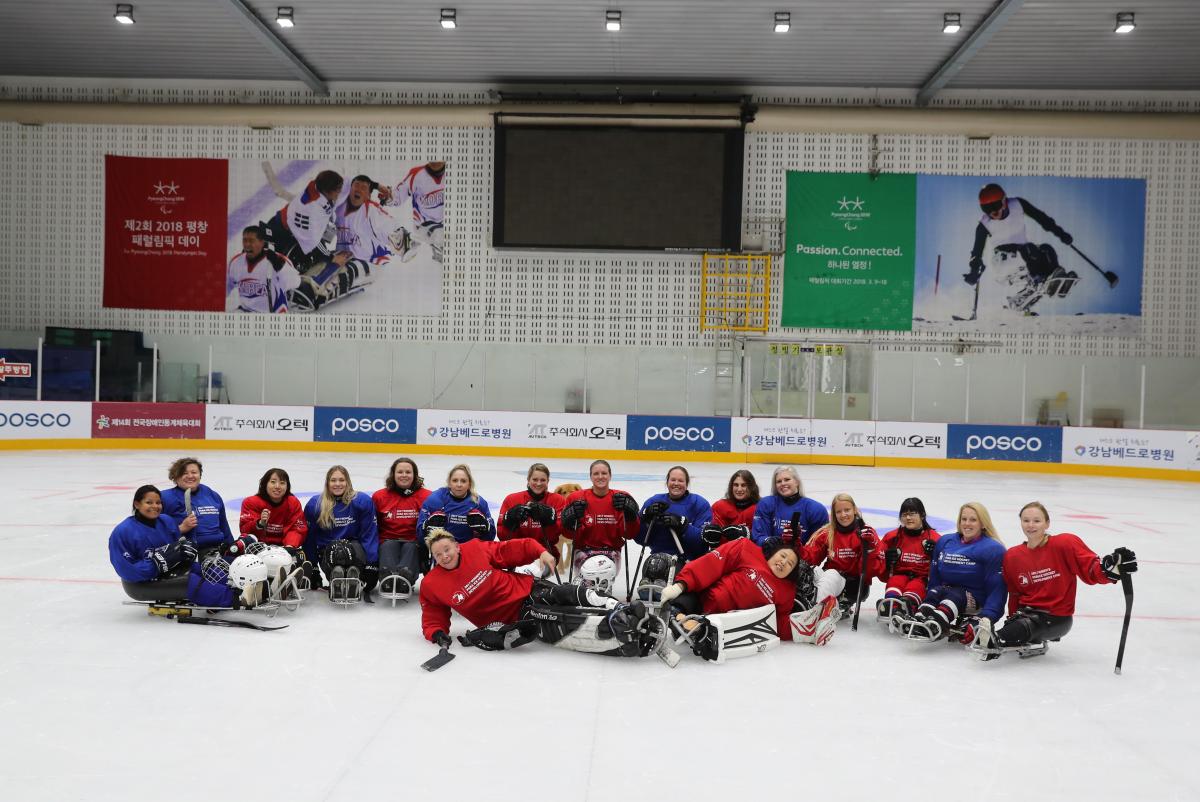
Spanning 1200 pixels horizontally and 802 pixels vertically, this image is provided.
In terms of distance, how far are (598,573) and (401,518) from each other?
1.77m

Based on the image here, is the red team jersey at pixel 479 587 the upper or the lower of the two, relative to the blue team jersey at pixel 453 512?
lower

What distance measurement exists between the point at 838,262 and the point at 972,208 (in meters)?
3.20

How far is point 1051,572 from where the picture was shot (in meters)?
6.03

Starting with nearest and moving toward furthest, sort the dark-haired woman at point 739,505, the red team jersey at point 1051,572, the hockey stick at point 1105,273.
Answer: the red team jersey at point 1051,572, the dark-haired woman at point 739,505, the hockey stick at point 1105,273

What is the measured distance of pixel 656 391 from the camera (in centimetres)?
2075

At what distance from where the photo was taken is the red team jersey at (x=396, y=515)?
298 inches

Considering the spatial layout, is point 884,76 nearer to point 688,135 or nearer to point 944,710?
point 688,135

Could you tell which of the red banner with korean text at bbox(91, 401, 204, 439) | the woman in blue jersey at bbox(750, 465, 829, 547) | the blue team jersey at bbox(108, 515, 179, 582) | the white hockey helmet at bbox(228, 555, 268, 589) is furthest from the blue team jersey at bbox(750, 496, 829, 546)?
the red banner with korean text at bbox(91, 401, 204, 439)

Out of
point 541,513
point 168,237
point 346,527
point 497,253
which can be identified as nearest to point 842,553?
point 541,513

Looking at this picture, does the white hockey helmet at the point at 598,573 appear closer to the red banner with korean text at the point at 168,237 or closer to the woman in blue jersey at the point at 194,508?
the woman in blue jersey at the point at 194,508

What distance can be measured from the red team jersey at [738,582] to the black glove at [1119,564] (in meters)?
1.85

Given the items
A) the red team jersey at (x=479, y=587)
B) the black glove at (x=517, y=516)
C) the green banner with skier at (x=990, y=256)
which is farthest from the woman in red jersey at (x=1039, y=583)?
the green banner with skier at (x=990, y=256)

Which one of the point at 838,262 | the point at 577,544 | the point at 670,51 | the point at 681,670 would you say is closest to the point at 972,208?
the point at 838,262

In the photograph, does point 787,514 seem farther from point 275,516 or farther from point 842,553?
point 275,516
